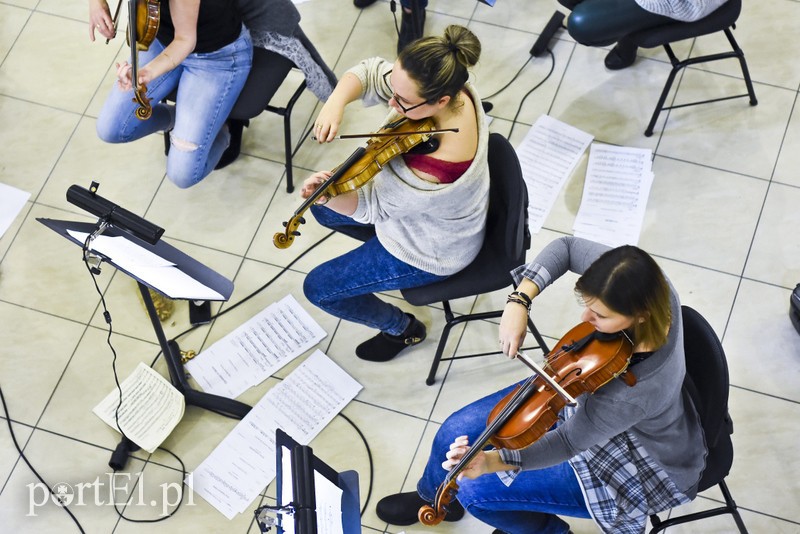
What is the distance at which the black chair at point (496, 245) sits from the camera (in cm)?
248

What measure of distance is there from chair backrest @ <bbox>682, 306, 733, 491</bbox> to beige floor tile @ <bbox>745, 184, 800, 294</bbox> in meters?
1.13

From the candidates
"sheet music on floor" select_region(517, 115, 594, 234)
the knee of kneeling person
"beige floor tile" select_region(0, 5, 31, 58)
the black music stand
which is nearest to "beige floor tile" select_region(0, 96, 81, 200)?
"beige floor tile" select_region(0, 5, 31, 58)

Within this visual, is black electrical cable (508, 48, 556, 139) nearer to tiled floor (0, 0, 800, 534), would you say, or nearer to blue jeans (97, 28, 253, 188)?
tiled floor (0, 0, 800, 534)

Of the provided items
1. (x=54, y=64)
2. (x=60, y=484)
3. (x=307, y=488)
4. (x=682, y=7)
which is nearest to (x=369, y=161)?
(x=307, y=488)

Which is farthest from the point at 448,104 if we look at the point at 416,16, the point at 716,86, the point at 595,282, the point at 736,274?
the point at 716,86

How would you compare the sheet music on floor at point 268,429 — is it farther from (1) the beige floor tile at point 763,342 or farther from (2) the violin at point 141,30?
(1) the beige floor tile at point 763,342

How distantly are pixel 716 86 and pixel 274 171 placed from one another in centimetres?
192

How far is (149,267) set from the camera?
2.33 metres

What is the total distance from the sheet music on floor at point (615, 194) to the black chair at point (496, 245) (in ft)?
2.54

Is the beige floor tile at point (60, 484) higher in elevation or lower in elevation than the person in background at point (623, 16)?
lower

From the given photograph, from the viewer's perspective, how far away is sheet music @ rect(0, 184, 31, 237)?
3471mm

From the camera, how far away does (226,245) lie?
11.2 feet

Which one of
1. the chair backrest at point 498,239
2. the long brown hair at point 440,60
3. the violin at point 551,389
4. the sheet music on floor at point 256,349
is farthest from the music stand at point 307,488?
the sheet music on floor at point 256,349

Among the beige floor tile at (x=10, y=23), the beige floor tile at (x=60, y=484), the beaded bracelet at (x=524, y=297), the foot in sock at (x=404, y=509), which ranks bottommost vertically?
the beige floor tile at (x=60, y=484)
